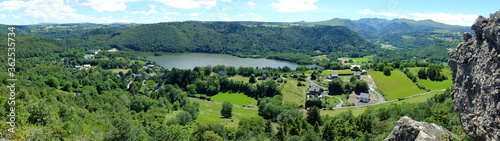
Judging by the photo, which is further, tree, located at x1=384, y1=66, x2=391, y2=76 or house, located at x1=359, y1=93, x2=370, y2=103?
tree, located at x1=384, y1=66, x2=391, y2=76

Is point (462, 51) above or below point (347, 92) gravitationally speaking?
above

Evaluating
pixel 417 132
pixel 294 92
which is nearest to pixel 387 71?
pixel 294 92

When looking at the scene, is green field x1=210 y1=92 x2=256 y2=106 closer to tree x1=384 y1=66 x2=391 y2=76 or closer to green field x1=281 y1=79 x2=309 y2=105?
green field x1=281 y1=79 x2=309 y2=105

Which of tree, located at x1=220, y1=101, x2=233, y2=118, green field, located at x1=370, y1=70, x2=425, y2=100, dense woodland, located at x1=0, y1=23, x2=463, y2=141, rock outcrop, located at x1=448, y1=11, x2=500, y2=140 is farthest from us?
green field, located at x1=370, y1=70, x2=425, y2=100

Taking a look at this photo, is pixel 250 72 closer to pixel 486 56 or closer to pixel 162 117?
pixel 162 117

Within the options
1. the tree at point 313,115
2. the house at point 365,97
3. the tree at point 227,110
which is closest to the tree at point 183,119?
the tree at point 227,110

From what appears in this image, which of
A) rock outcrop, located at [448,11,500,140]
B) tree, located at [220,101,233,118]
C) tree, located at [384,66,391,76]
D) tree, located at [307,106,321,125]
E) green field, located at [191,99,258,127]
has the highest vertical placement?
rock outcrop, located at [448,11,500,140]

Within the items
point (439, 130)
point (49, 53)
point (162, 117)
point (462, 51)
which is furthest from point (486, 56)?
point (49, 53)

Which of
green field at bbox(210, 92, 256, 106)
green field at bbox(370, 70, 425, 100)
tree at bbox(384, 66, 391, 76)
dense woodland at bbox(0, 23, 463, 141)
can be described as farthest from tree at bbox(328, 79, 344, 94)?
green field at bbox(210, 92, 256, 106)
